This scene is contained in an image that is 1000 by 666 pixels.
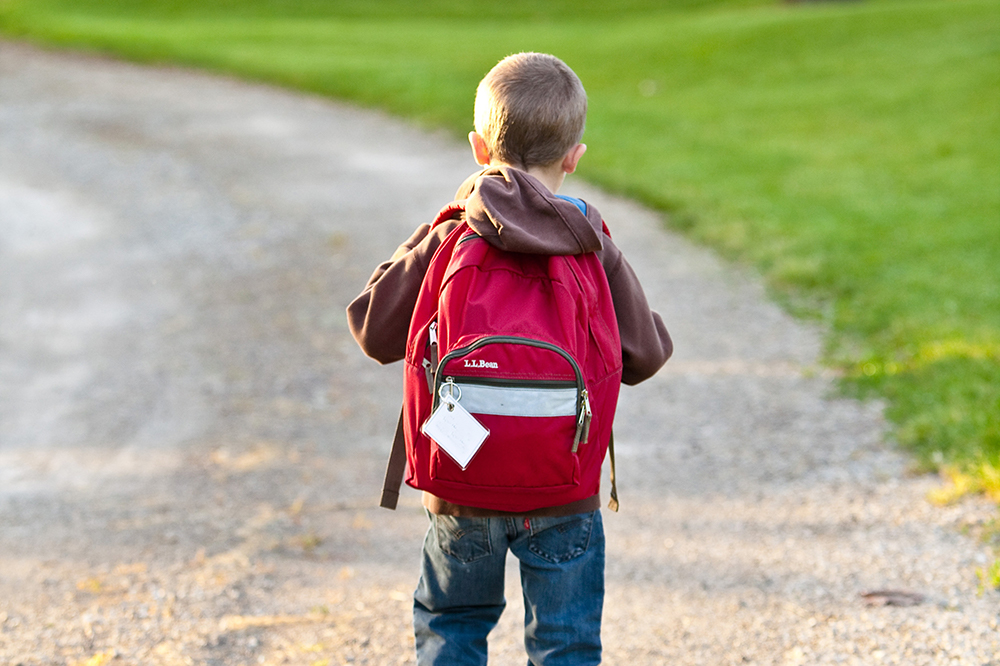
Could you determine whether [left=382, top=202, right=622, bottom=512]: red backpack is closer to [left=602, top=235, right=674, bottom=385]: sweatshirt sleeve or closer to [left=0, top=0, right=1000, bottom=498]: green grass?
[left=602, top=235, right=674, bottom=385]: sweatshirt sleeve

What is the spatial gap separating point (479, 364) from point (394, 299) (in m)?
0.33

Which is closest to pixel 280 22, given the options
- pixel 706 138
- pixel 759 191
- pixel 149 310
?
pixel 706 138

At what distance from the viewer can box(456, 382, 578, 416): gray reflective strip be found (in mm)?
1910

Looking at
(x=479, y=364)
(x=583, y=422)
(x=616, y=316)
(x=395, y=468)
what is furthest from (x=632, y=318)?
(x=395, y=468)

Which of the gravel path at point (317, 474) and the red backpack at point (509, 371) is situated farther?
the gravel path at point (317, 474)

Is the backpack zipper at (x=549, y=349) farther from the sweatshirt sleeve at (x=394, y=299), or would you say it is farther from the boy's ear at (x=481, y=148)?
the boy's ear at (x=481, y=148)

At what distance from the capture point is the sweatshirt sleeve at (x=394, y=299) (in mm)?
2102

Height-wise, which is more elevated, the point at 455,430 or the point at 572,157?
the point at 572,157

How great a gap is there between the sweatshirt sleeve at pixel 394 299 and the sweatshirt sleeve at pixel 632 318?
37cm

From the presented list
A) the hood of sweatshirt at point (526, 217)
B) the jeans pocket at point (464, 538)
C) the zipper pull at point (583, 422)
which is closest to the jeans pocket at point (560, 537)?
the jeans pocket at point (464, 538)

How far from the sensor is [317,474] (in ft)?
13.2

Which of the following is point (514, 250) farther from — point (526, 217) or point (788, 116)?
point (788, 116)

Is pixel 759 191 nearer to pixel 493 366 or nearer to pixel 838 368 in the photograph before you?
pixel 838 368

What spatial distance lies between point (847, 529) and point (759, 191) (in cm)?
539
